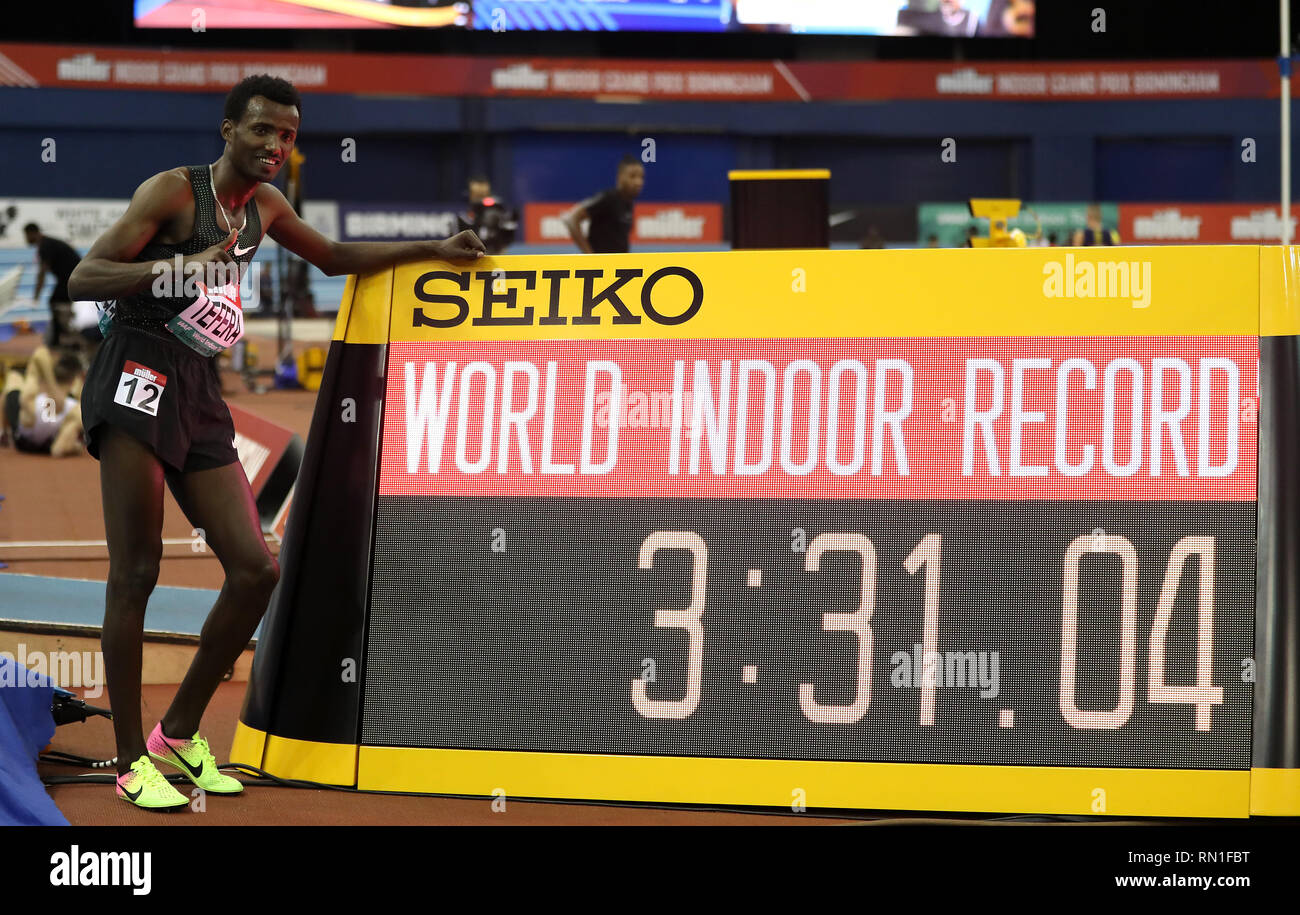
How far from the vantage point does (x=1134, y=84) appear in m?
23.9

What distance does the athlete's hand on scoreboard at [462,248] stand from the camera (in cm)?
316

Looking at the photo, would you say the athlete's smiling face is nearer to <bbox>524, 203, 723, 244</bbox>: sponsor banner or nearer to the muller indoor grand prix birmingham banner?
the muller indoor grand prix birmingham banner

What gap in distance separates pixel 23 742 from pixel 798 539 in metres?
2.10

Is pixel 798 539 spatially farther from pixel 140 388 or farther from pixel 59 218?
pixel 59 218

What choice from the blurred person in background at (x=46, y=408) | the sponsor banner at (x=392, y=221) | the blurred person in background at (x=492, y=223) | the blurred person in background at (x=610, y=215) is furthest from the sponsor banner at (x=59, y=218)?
the blurred person in background at (x=610, y=215)

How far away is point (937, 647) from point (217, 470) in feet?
→ 5.98

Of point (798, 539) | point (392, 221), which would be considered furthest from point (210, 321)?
point (392, 221)

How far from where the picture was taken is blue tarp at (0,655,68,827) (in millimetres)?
2844

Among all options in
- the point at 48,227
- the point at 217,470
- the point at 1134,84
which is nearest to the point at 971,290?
the point at 217,470

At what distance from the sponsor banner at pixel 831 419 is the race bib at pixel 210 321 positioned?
417mm

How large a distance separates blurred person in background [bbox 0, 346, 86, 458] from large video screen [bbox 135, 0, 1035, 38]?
41.4 ft

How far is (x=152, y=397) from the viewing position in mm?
3070

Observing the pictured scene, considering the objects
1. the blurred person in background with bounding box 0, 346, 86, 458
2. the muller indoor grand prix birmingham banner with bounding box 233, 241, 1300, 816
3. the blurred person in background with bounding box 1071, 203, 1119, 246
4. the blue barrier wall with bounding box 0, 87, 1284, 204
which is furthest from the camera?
the blue barrier wall with bounding box 0, 87, 1284, 204

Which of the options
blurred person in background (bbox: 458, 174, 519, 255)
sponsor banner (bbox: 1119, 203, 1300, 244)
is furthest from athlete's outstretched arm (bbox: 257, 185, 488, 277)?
sponsor banner (bbox: 1119, 203, 1300, 244)
